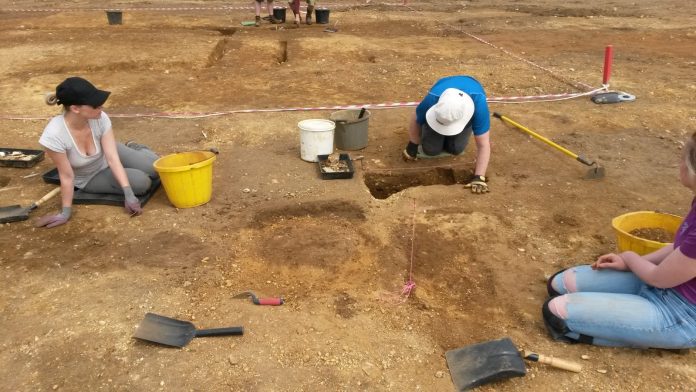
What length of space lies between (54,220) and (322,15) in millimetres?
9063

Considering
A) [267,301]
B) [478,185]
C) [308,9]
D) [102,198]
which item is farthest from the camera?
[308,9]

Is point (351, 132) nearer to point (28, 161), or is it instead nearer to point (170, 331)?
point (170, 331)

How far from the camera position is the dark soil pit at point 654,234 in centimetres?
324

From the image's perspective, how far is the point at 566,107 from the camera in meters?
6.39

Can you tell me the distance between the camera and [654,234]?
328 centimetres

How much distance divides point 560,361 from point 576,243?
4.48 feet

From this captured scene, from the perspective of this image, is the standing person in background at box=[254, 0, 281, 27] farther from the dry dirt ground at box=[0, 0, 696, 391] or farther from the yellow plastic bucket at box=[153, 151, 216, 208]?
the yellow plastic bucket at box=[153, 151, 216, 208]

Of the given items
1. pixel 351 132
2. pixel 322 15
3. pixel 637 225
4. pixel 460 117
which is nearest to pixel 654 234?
pixel 637 225

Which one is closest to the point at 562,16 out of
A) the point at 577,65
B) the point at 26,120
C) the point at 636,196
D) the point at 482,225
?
the point at 577,65

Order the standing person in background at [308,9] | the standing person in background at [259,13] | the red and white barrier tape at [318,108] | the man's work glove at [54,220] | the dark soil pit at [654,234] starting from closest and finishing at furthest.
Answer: the dark soil pit at [654,234] < the man's work glove at [54,220] < the red and white barrier tape at [318,108] < the standing person in background at [259,13] < the standing person in background at [308,9]

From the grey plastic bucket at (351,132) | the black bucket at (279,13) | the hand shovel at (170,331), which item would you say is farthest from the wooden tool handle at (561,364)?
the black bucket at (279,13)

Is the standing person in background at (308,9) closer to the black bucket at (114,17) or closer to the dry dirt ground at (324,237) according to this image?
the dry dirt ground at (324,237)

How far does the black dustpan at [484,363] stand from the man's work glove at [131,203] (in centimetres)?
269

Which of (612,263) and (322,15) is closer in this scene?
(612,263)
